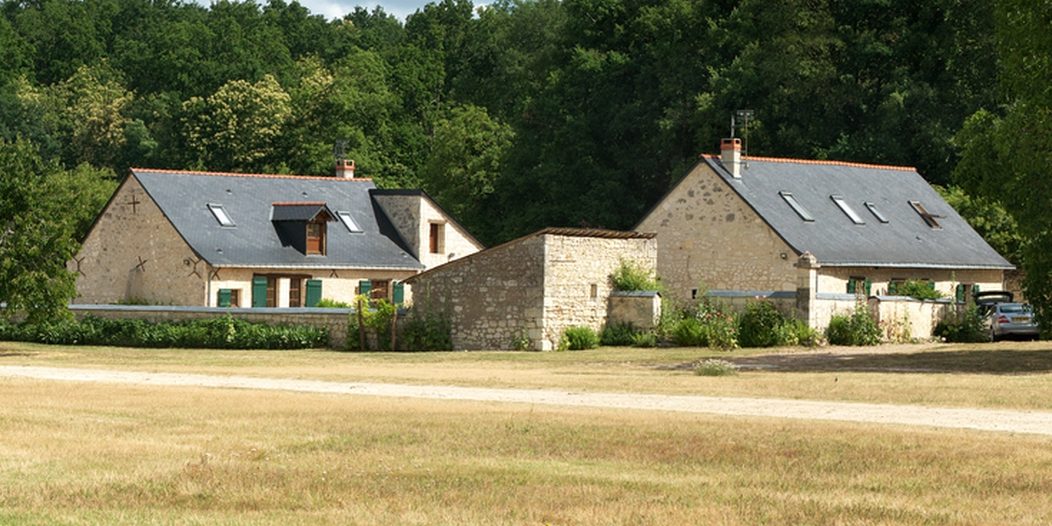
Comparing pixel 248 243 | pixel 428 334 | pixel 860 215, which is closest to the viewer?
pixel 428 334

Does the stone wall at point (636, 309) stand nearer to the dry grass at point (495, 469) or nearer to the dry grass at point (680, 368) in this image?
the dry grass at point (680, 368)

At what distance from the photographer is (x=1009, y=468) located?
50.8ft

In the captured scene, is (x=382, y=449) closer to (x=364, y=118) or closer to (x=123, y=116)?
(x=364, y=118)

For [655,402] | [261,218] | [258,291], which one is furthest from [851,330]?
[261,218]

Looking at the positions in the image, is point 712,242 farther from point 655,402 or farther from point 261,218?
point 655,402

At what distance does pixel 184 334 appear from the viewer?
4491 centimetres

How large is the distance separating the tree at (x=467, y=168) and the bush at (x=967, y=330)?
96.9ft

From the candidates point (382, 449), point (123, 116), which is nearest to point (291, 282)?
point (382, 449)

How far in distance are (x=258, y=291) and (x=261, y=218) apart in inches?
139

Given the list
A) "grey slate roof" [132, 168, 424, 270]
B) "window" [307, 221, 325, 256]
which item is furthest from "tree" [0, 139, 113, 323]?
"window" [307, 221, 325, 256]

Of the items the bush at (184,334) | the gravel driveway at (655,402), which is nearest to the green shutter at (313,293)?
the bush at (184,334)

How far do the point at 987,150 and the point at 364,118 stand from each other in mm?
52525

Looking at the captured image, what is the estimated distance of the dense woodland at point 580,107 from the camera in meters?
42.9

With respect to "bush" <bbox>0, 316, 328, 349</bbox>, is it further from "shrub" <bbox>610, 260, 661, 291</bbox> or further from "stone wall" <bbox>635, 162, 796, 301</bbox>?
"stone wall" <bbox>635, 162, 796, 301</bbox>
